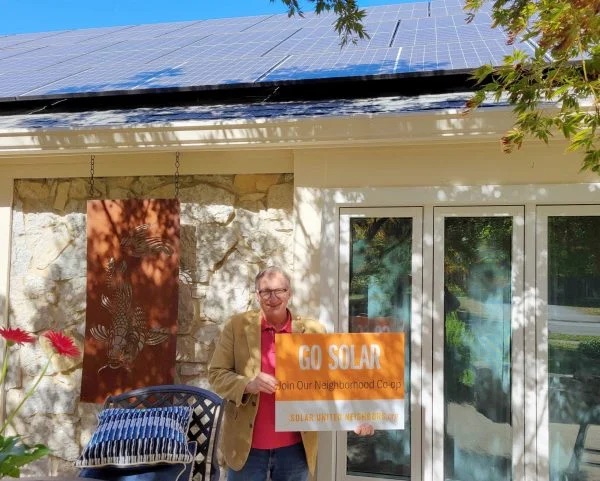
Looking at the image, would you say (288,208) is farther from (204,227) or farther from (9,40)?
(9,40)

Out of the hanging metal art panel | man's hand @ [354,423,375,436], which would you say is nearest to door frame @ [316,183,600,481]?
man's hand @ [354,423,375,436]

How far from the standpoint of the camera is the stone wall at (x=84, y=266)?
4027 mm

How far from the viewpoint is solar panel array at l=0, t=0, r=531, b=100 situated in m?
4.53

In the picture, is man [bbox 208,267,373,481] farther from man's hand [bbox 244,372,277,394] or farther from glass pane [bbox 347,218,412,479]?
glass pane [bbox 347,218,412,479]

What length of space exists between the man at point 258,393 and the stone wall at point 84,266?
2.79ft

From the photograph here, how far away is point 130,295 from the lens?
161 inches

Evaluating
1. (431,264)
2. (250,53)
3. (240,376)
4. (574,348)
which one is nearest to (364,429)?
(240,376)

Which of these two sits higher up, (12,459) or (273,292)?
(273,292)

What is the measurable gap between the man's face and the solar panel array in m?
1.96

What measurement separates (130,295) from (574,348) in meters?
3.06

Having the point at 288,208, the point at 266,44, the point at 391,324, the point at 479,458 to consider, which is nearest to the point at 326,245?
the point at 288,208

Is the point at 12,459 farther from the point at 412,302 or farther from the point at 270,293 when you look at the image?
the point at 412,302

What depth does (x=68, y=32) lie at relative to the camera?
9.33 m

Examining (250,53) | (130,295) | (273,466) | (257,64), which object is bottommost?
(273,466)
